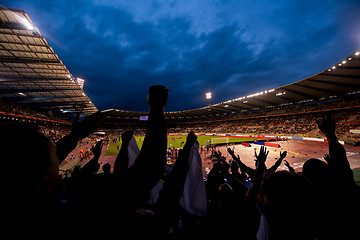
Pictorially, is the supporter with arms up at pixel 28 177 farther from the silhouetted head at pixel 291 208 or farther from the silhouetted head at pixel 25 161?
the silhouetted head at pixel 291 208

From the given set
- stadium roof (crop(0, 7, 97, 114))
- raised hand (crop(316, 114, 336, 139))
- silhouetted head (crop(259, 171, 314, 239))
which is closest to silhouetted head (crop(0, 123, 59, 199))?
silhouetted head (crop(259, 171, 314, 239))

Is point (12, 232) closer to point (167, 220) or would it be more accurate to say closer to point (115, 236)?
point (115, 236)

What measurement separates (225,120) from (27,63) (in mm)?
63496

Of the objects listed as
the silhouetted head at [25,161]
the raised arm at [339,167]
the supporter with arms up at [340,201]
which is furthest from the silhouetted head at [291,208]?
the silhouetted head at [25,161]

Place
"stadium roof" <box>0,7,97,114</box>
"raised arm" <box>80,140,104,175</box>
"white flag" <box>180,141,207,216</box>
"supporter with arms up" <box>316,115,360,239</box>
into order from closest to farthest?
"supporter with arms up" <box>316,115,360,239</box>, "white flag" <box>180,141,207,216</box>, "raised arm" <box>80,140,104,175</box>, "stadium roof" <box>0,7,97,114</box>

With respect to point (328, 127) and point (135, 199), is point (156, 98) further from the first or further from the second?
point (328, 127)

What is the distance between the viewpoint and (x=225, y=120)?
64188 mm

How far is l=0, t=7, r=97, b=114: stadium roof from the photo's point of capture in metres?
10.7

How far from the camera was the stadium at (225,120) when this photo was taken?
1166 centimetres

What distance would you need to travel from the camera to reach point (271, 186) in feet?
4.40

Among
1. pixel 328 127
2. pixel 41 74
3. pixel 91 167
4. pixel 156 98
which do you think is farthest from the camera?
pixel 41 74

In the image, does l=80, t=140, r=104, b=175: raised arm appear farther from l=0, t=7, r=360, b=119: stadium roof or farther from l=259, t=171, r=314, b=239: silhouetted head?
l=259, t=171, r=314, b=239: silhouetted head

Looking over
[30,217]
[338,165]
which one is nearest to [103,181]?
[30,217]

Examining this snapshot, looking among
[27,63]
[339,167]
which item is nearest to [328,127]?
[339,167]
